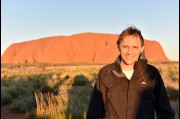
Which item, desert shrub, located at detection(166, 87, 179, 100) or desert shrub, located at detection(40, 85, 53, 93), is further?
desert shrub, located at detection(40, 85, 53, 93)

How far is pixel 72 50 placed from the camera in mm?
118938

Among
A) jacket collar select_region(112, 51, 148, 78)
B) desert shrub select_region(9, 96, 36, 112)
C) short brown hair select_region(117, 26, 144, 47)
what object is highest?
short brown hair select_region(117, 26, 144, 47)

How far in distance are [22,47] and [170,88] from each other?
116 meters

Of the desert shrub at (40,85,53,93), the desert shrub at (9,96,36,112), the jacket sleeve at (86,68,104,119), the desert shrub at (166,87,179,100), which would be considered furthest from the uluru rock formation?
the jacket sleeve at (86,68,104,119)

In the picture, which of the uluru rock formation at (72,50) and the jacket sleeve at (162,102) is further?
the uluru rock formation at (72,50)

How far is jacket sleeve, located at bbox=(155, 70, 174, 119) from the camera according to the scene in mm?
2941

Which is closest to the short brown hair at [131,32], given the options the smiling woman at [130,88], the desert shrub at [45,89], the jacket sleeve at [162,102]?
the smiling woman at [130,88]

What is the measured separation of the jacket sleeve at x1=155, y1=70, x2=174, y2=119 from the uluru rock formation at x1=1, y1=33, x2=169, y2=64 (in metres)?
110

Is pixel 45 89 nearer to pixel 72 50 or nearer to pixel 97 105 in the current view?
pixel 97 105

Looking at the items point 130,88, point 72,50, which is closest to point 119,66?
point 130,88

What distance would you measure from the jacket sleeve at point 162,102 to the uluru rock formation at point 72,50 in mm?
109643

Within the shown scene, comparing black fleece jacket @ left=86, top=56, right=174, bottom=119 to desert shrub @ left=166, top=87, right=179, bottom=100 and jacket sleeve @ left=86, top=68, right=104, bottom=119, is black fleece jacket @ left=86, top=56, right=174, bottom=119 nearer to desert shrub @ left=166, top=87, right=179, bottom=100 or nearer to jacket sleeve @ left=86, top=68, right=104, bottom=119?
jacket sleeve @ left=86, top=68, right=104, bottom=119

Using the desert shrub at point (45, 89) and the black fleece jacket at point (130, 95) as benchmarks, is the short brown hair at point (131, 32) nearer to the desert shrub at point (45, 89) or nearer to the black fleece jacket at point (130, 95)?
the black fleece jacket at point (130, 95)

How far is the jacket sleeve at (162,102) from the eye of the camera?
116 inches
